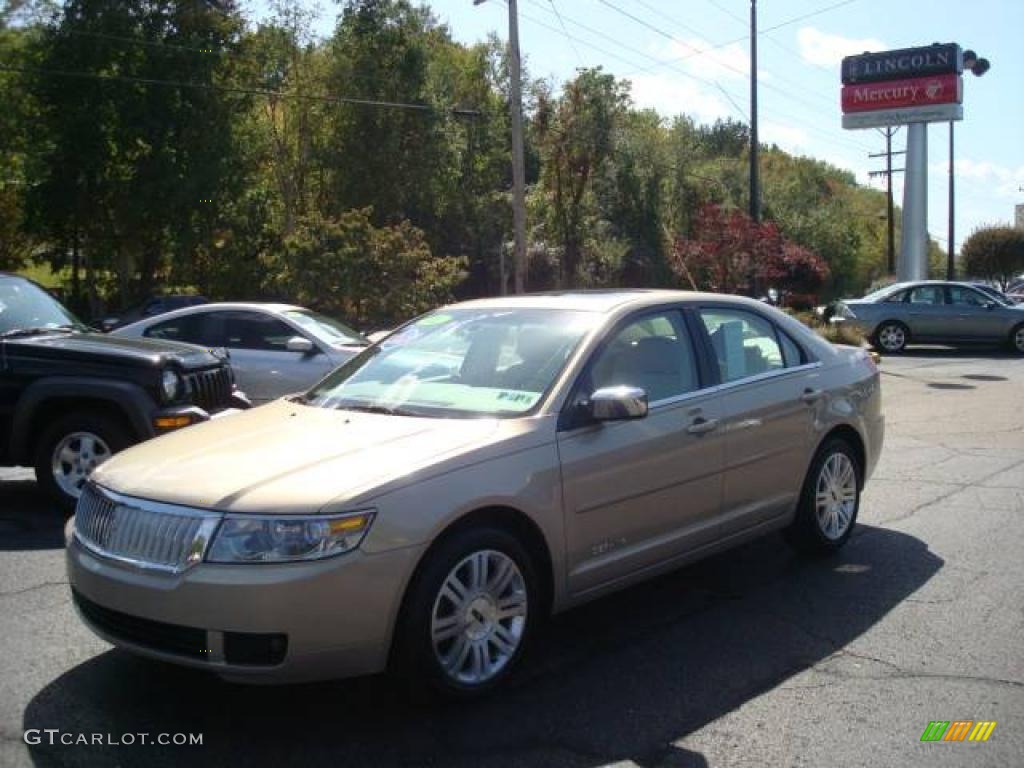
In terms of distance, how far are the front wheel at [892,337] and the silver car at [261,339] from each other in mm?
15256

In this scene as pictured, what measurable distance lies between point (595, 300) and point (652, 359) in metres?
0.45

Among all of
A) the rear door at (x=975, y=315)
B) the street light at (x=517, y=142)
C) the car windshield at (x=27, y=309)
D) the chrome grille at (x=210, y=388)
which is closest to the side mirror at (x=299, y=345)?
the chrome grille at (x=210, y=388)

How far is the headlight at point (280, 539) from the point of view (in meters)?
3.62

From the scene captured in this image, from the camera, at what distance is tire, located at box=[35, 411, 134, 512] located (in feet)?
23.3

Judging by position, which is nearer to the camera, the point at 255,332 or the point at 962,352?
the point at 255,332

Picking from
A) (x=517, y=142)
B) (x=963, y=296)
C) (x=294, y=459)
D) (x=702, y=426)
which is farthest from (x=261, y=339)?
(x=963, y=296)

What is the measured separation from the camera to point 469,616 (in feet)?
13.2

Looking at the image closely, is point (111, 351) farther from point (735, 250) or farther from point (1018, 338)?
point (735, 250)

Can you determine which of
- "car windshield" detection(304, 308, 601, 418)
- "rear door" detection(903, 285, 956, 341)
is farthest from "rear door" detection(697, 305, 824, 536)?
"rear door" detection(903, 285, 956, 341)

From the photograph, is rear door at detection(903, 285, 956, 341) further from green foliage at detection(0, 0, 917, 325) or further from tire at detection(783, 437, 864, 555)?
tire at detection(783, 437, 864, 555)

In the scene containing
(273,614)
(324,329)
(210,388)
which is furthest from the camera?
(324,329)

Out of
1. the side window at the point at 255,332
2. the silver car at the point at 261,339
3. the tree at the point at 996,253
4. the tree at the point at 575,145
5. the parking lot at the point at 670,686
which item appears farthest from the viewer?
the tree at the point at 996,253

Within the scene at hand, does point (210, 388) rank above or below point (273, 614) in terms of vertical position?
above

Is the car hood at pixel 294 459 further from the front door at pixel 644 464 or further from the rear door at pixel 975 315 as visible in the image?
the rear door at pixel 975 315
